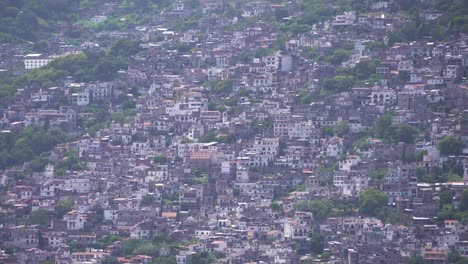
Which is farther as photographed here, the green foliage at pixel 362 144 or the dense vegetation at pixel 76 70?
the dense vegetation at pixel 76 70

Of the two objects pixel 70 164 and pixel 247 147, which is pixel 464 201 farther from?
pixel 70 164

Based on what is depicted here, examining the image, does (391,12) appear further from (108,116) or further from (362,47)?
(108,116)

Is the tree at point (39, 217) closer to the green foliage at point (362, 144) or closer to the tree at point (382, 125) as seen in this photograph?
the green foliage at point (362, 144)

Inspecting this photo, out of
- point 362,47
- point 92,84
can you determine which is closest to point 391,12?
point 362,47

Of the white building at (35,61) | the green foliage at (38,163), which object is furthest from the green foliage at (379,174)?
the white building at (35,61)

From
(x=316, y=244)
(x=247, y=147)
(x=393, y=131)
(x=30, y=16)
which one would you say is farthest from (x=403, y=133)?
(x=30, y=16)

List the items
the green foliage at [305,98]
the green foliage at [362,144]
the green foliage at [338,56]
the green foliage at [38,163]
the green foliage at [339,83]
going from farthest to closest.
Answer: the green foliage at [338,56], the green foliage at [339,83], the green foliage at [305,98], the green foliage at [38,163], the green foliage at [362,144]
